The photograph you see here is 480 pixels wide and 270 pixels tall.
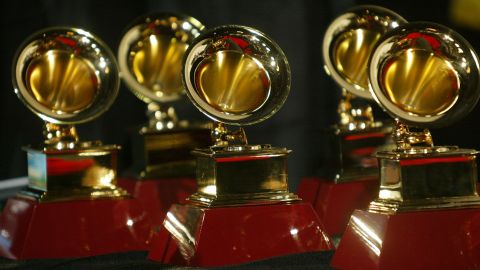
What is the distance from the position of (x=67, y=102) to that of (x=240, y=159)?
581mm

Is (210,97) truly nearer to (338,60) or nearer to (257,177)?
(257,177)

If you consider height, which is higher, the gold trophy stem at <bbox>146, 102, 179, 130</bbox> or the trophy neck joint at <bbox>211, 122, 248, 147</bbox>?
the gold trophy stem at <bbox>146, 102, 179, 130</bbox>

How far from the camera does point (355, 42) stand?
2725mm

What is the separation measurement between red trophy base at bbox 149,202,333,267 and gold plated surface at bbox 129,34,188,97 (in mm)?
779

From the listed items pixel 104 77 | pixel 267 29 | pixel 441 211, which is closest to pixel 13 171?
pixel 267 29

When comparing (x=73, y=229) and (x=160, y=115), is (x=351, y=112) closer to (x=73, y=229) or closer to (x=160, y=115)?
(x=160, y=115)

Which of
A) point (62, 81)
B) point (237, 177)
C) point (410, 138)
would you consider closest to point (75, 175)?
point (62, 81)

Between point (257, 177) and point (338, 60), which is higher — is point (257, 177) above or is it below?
below

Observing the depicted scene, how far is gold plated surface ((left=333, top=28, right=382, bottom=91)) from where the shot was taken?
2701 millimetres

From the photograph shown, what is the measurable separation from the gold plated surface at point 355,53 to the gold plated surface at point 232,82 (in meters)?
0.48

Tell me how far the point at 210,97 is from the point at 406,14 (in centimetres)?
94

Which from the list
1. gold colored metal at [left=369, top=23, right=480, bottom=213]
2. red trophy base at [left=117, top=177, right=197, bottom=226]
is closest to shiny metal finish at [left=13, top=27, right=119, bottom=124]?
red trophy base at [left=117, top=177, right=197, bottom=226]

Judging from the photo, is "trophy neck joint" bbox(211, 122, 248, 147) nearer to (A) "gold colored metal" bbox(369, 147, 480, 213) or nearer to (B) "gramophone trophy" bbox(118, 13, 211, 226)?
(A) "gold colored metal" bbox(369, 147, 480, 213)

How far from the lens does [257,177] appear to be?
2279mm
